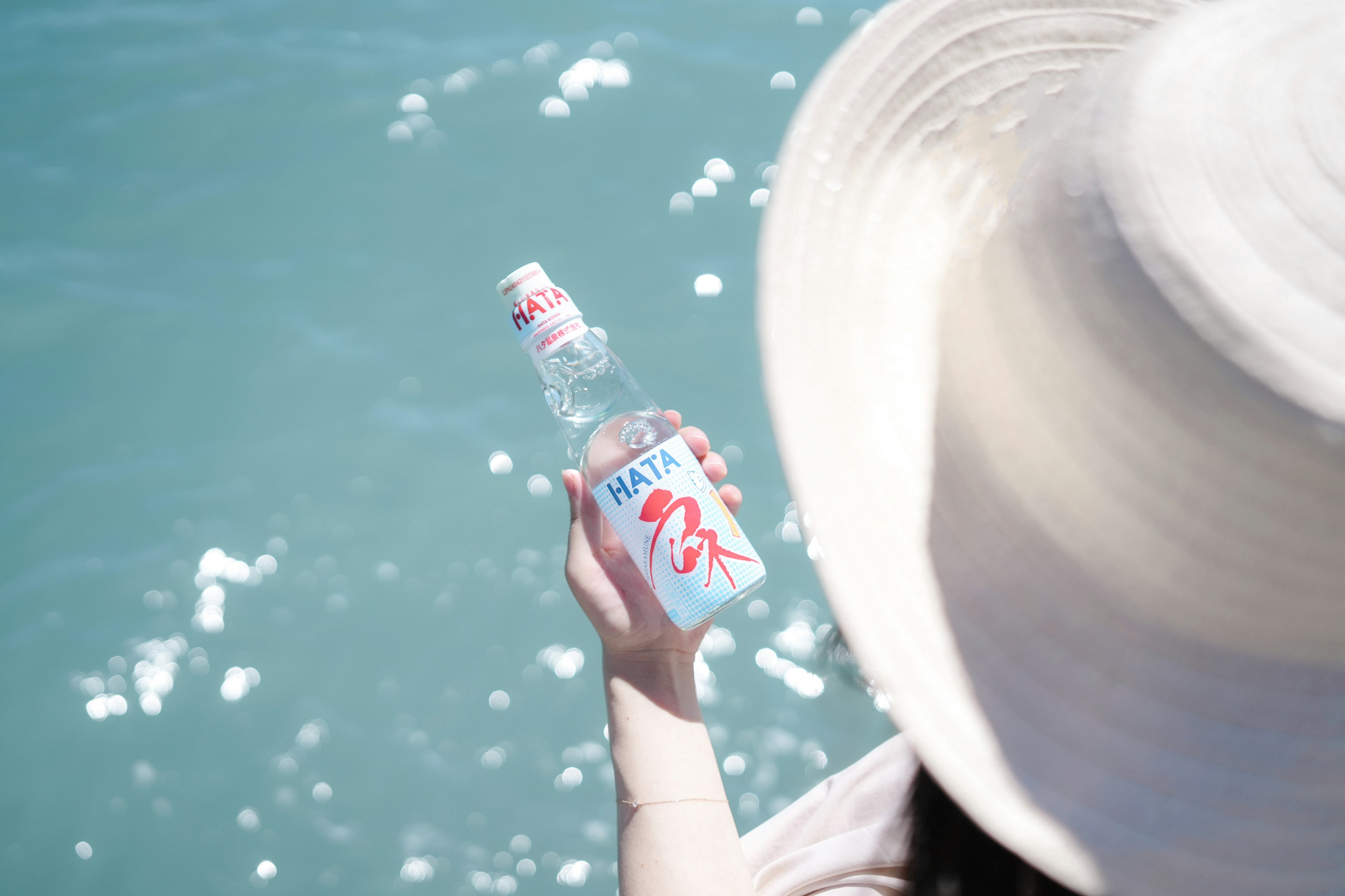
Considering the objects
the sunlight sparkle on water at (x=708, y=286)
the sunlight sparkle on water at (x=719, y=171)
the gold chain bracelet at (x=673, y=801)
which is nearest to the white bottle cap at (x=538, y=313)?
the gold chain bracelet at (x=673, y=801)

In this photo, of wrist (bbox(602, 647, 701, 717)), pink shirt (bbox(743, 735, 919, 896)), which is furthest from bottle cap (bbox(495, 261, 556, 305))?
pink shirt (bbox(743, 735, 919, 896))

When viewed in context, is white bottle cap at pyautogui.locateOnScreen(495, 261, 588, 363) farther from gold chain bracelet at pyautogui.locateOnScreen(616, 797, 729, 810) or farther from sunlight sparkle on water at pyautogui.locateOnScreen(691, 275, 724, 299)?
sunlight sparkle on water at pyautogui.locateOnScreen(691, 275, 724, 299)

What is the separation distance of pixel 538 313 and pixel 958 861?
0.72 metres

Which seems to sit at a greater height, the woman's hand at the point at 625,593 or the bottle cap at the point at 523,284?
the bottle cap at the point at 523,284

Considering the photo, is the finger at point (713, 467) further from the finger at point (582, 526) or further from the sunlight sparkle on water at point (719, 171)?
the sunlight sparkle on water at point (719, 171)

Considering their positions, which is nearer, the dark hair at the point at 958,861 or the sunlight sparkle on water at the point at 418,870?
the dark hair at the point at 958,861

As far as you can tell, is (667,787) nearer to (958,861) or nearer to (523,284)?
(958,861)

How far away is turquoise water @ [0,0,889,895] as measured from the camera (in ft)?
6.29

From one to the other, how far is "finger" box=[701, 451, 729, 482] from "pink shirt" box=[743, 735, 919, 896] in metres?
0.41

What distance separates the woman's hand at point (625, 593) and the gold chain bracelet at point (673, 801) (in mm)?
181

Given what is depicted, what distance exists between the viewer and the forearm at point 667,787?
0.91 m

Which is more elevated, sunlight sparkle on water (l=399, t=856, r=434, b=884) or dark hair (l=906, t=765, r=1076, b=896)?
dark hair (l=906, t=765, r=1076, b=896)

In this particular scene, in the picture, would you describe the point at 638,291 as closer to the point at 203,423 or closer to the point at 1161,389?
the point at 203,423

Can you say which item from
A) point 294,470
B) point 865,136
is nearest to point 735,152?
point 294,470
